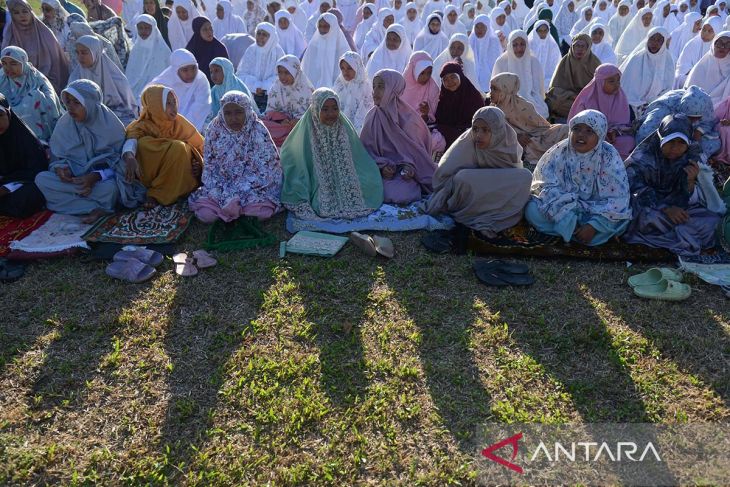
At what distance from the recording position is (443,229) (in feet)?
15.6

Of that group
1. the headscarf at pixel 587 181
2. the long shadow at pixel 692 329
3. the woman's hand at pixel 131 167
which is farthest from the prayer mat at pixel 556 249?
the woman's hand at pixel 131 167

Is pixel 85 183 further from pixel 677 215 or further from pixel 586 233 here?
pixel 677 215

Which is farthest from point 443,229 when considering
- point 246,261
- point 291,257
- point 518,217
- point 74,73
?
point 74,73

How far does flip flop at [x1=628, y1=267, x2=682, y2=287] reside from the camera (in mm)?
3891

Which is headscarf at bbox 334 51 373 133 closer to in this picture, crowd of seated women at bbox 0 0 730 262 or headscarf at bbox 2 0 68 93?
crowd of seated women at bbox 0 0 730 262

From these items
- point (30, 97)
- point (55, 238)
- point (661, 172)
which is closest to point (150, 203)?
point (55, 238)

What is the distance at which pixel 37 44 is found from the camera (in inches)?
275

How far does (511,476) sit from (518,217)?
260 centimetres

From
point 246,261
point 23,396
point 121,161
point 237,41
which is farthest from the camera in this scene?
point 237,41

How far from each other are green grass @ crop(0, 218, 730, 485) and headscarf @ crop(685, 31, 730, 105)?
4303 millimetres

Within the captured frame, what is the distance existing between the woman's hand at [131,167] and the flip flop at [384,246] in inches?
90.8

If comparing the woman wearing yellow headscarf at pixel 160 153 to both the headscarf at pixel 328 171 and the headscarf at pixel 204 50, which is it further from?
the headscarf at pixel 204 50

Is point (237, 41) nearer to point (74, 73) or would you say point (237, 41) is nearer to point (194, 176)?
point (74, 73)

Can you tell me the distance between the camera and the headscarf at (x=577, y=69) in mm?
7633
